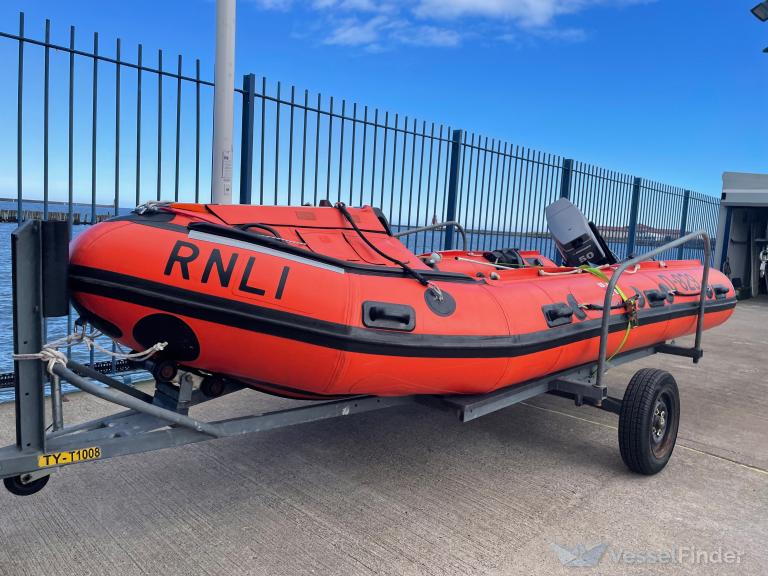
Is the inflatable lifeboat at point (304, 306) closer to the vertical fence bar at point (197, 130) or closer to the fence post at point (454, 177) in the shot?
the vertical fence bar at point (197, 130)

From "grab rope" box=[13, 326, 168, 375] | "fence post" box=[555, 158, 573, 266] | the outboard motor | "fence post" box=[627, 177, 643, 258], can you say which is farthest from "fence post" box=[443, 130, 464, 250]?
"fence post" box=[627, 177, 643, 258]

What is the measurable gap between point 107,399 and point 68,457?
9.4 inches

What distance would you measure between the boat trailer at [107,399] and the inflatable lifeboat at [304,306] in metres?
0.13

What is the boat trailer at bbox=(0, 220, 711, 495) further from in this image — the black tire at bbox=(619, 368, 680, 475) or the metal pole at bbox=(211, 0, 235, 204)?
the metal pole at bbox=(211, 0, 235, 204)

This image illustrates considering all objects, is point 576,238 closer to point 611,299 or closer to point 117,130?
point 611,299

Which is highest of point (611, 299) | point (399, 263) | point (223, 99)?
point (223, 99)

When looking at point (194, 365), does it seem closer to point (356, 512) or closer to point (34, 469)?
point (34, 469)

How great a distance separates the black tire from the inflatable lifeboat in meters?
0.45

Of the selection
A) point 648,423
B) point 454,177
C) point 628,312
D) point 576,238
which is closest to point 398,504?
point 648,423

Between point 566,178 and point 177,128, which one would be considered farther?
point 566,178

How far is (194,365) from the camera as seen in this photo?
2553mm

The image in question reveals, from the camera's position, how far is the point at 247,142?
5.10m

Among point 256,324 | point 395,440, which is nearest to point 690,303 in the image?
point 395,440

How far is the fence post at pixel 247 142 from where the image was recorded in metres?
5.04
